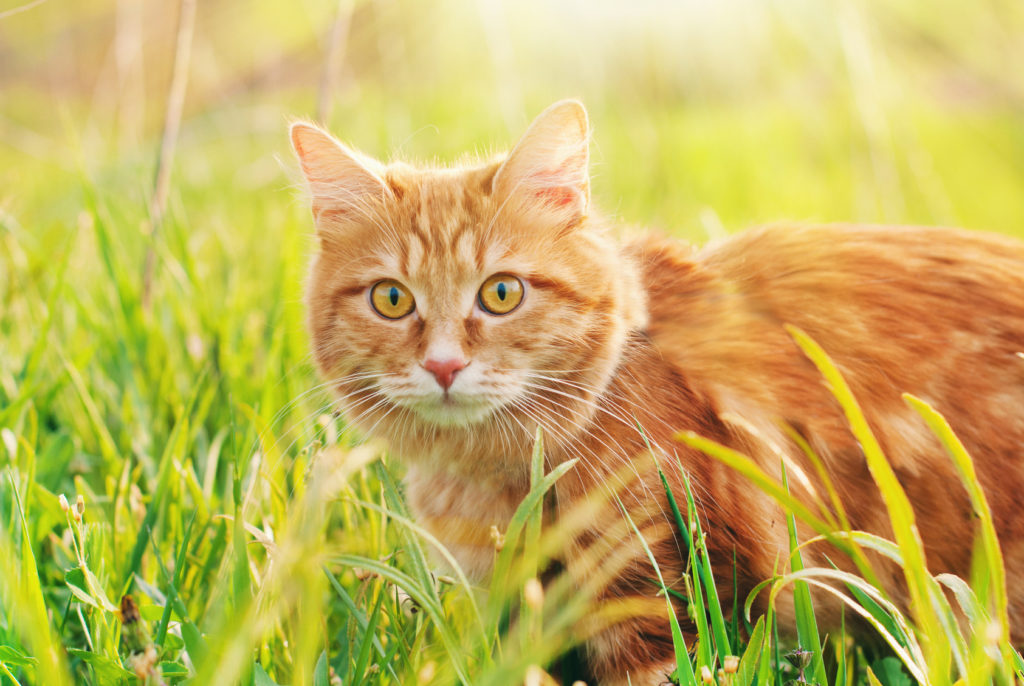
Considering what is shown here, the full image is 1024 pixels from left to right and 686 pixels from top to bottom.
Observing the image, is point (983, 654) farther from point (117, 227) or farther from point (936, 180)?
point (936, 180)

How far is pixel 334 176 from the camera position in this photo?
1610 mm

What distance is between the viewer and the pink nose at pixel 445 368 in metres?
1.32

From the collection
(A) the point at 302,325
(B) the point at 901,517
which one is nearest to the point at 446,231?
(A) the point at 302,325

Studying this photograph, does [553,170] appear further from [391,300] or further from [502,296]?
[391,300]

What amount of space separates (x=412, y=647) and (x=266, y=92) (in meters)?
7.69

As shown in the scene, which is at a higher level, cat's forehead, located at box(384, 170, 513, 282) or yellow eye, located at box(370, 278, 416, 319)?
cat's forehead, located at box(384, 170, 513, 282)

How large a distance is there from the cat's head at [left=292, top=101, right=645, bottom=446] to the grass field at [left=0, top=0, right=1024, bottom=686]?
16 cm

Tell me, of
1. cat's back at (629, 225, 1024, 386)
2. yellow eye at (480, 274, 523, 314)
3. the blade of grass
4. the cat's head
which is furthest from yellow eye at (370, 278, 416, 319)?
the blade of grass

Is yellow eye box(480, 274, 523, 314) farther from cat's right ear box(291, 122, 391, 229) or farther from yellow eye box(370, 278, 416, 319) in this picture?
cat's right ear box(291, 122, 391, 229)

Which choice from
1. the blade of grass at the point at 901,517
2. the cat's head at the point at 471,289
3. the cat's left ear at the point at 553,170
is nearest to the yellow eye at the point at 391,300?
the cat's head at the point at 471,289

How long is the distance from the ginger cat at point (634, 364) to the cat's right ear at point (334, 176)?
11 mm

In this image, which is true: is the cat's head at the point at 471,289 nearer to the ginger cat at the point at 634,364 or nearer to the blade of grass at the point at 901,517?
the ginger cat at the point at 634,364

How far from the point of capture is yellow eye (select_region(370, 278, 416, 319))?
1474 millimetres

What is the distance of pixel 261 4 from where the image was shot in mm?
9594
